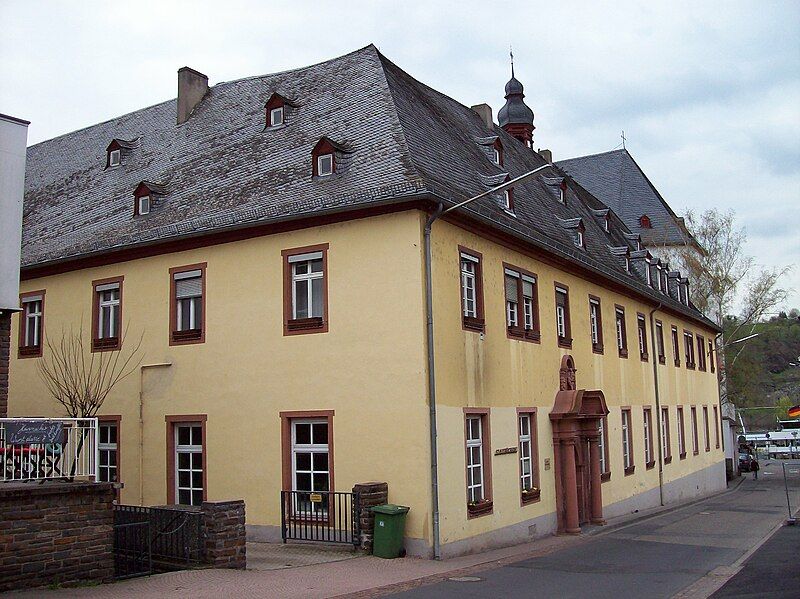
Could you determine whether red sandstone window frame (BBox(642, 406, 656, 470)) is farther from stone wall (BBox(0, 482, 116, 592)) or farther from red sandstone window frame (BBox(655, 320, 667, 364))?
stone wall (BBox(0, 482, 116, 592))

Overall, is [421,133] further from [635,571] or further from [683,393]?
[683,393]

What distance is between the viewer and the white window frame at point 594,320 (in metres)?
25.5

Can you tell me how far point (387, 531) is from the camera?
50.8 feet

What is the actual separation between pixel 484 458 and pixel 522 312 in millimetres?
3945

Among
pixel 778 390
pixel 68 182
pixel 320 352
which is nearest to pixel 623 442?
pixel 320 352

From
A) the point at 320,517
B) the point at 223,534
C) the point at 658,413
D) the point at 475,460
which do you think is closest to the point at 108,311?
the point at 320,517

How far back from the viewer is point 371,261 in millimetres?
17094

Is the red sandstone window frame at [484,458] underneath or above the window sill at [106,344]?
underneath

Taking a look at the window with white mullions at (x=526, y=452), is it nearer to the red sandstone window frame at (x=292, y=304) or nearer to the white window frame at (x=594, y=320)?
the red sandstone window frame at (x=292, y=304)

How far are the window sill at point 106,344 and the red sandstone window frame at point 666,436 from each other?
1951 cm

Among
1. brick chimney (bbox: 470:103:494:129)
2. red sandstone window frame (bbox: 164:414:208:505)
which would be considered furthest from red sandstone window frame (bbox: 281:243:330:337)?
brick chimney (bbox: 470:103:494:129)

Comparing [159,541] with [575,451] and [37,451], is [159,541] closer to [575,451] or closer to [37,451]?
[37,451]

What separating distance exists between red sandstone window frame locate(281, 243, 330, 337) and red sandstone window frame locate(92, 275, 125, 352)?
501 cm

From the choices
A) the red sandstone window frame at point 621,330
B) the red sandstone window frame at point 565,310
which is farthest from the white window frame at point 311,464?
the red sandstone window frame at point 621,330
